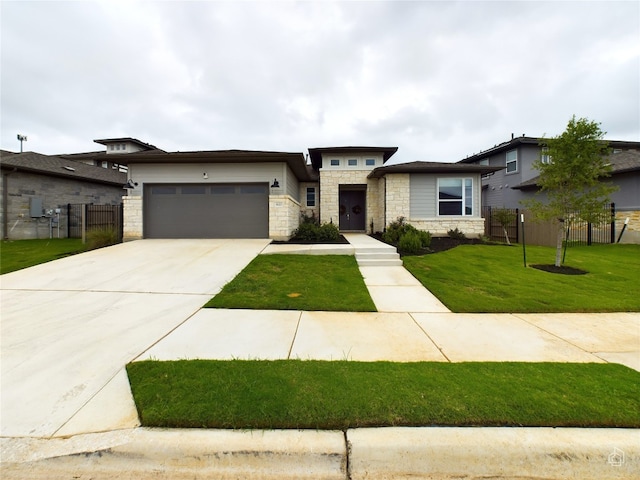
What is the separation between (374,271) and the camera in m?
8.11

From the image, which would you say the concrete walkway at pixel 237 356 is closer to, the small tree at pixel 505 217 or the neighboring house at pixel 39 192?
the neighboring house at pixel 39 192

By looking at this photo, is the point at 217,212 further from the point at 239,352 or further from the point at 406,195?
the point at 239,352

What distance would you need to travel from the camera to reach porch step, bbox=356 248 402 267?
883cm

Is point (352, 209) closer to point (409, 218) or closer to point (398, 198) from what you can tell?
point (398, 198)

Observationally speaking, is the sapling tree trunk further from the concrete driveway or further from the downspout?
the downspout

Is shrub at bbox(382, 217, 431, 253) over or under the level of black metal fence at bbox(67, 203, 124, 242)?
under

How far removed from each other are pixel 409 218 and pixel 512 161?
39.0 feet

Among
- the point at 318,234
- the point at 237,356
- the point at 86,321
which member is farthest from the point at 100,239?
the point at 237,356

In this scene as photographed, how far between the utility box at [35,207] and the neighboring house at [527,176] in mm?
24646

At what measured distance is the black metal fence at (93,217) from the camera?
12938 millimetres

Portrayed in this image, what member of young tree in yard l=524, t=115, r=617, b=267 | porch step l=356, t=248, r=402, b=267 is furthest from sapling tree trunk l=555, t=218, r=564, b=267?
porch step l=356, t=248, r=402, b=267

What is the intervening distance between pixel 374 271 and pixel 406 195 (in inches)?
299

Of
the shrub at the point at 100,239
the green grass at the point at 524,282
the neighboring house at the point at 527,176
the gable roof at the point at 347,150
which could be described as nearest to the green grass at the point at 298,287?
the green grass at the point at 524,282

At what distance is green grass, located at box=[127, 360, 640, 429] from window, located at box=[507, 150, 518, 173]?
68.8 ft
